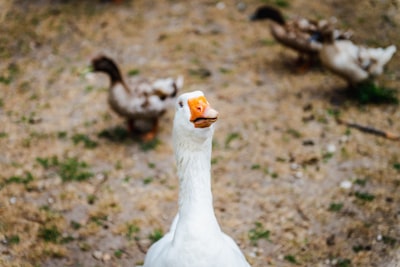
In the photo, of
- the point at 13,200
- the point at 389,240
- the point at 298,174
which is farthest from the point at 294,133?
the point at 13,200

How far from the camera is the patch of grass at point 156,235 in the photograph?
4559 millimetres

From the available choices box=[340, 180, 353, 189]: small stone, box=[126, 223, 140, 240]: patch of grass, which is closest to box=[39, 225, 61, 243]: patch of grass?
box=[126, 223, 140, 240]: patch of grass

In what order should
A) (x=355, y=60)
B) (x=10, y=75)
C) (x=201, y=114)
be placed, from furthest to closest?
(x=10, y=75) < (x=355, y=60) < (x=201, y=114)

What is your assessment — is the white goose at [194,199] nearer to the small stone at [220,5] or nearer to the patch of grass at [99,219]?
the patch of grass at [99,219]

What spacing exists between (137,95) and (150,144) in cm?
65

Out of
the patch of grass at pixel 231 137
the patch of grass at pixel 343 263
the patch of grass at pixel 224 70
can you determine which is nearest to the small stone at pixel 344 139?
the patch of grass at pixel 231 137

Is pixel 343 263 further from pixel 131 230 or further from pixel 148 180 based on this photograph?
pixel 148 180

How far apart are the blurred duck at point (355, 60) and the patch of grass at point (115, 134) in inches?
115

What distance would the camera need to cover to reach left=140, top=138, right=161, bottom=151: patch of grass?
5.84 m

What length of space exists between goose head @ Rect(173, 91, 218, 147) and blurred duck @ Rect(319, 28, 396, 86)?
13.3ft

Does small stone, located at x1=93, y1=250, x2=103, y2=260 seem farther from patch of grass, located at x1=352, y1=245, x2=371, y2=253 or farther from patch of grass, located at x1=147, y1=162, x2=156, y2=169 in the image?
patch of grass, located at x1=352, y1=245, x2=371, y2=253

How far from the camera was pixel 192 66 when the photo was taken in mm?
7301

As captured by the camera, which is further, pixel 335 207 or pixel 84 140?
pixel 84 140

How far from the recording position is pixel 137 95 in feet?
18.6
